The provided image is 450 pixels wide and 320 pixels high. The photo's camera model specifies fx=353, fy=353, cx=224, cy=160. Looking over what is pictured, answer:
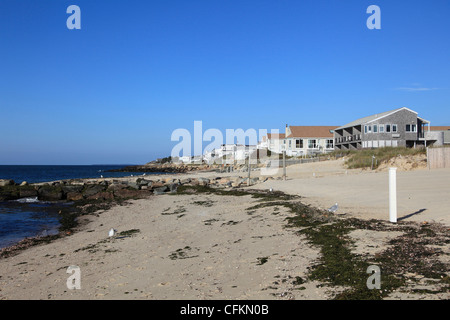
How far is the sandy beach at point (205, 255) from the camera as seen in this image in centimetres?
622

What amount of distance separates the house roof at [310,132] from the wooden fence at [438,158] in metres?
43.7

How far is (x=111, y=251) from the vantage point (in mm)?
10477

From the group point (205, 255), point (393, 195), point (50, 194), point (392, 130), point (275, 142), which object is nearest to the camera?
point (205, 255)

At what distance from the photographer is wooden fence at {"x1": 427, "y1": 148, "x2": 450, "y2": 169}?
26156 millimetres

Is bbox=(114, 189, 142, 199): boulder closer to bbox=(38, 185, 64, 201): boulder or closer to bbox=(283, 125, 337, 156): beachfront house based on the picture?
bbox=(38, 185, 64, 201): boulder

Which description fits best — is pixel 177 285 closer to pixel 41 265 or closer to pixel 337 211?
pixel 41 265

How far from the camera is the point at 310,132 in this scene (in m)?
71.9

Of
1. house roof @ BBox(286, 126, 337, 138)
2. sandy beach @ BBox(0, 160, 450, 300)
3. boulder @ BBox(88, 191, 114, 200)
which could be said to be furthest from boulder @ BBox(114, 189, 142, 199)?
house roof @ BBox(286, 126, 337, 138)

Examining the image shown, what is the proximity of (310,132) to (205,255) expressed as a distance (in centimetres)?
6614

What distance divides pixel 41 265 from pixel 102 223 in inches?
280

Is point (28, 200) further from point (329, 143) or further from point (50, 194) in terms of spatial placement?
point (329, 143)

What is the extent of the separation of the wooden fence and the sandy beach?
11.5m

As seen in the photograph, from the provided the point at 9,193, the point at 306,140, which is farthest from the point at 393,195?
the point at 306,140
